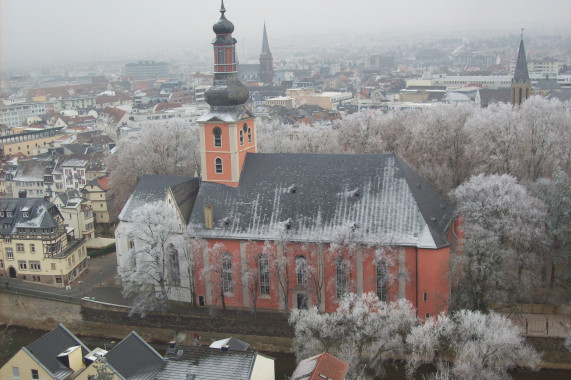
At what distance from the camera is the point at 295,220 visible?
1912 inches

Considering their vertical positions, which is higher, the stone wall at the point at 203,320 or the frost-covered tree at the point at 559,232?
the frost-covered tree at the point at 559,232

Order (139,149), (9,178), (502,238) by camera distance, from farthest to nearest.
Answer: (9,178)
(139,149)
(502,238)

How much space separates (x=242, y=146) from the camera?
52.4 meters

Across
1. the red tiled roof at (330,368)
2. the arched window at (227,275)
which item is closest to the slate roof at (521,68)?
the arched window at (227,275)

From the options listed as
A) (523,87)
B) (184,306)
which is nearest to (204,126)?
(184,306)

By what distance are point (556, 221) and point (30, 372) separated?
35.9 meters

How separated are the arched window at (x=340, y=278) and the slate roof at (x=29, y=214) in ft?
84.5

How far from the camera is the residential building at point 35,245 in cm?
5769

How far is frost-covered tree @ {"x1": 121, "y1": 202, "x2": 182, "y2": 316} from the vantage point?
49.5 metres

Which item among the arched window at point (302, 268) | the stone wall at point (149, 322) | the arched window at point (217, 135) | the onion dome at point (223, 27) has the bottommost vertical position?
the stone wall at point (149, 322)

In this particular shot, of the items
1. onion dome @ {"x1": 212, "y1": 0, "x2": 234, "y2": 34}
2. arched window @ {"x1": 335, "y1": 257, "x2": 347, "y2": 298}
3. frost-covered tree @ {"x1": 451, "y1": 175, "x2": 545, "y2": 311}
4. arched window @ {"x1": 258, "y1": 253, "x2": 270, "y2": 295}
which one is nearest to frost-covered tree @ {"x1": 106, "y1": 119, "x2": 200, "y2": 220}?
onion dome @ {"x1": 212, "y1": 0, "x2": 234, "y2": 34}

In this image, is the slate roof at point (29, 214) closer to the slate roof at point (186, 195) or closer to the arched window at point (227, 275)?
the slate roof at point (186, 195)

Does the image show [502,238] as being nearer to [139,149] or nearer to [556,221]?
[556,221]

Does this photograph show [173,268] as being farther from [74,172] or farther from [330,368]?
[74,172]
